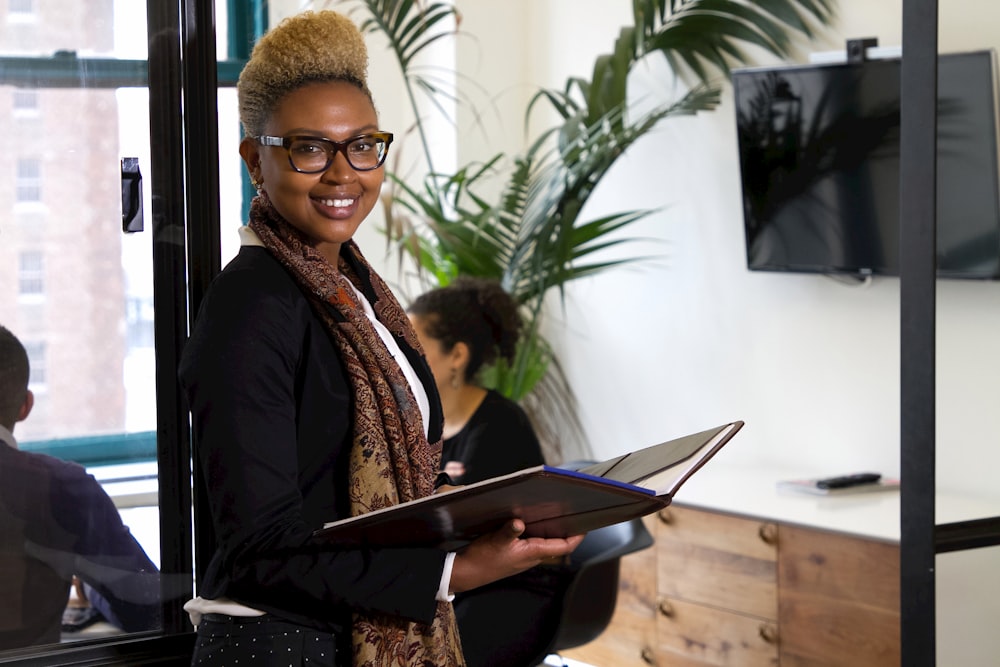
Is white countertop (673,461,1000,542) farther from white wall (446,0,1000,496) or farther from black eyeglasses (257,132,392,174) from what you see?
black eyeglasses (257,132,392,174)

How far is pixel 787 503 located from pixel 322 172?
2.45 metres

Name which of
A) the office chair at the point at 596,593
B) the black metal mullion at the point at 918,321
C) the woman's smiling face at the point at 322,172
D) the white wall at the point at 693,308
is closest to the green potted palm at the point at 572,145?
the white wall at the point at 693,308

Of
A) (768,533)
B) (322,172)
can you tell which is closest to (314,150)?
(322,172)

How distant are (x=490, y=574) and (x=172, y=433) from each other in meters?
0.48

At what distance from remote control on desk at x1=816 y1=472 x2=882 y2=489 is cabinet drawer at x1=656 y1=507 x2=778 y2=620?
331mm

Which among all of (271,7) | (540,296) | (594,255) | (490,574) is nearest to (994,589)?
(490,574)

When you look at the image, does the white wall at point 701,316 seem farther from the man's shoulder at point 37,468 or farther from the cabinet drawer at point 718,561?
the man's shoulder at point 37,468

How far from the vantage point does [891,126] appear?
3.63m

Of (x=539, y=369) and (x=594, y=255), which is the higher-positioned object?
(x=594, y=255)

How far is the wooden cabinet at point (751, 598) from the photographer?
10.5ft

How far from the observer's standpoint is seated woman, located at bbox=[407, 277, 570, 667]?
8.48 ft

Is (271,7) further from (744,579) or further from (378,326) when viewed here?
(744,579)

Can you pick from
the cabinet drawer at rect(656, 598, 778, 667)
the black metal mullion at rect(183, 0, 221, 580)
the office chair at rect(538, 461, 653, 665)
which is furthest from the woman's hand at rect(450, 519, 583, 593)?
the cabinet drawer at rect(656, 598, 778, 667)

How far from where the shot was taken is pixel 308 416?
140 centimetres
